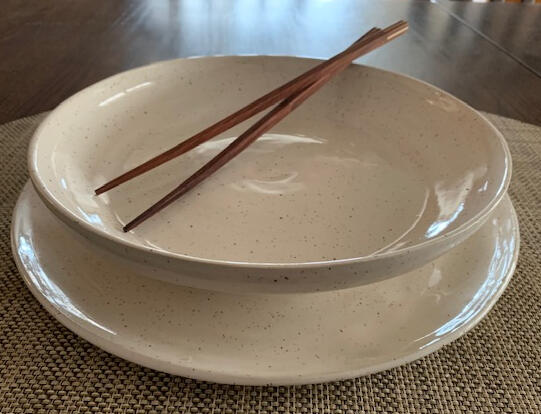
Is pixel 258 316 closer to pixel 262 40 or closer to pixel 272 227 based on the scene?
pixel 272 227

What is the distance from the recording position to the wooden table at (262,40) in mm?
981

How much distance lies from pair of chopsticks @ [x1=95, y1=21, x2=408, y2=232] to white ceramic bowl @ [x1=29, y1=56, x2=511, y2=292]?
0.5 inches

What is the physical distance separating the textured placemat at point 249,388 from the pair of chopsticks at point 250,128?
5.3 inches

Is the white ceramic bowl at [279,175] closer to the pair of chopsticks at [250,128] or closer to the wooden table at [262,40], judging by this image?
the pair of chopsticks at [250,128]

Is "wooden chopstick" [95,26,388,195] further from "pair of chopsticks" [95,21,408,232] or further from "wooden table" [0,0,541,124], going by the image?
"wooden table" [0,0,541,124]

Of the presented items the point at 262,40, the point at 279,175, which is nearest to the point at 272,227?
the point at 279,175

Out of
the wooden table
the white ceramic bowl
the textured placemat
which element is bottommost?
the wooden table

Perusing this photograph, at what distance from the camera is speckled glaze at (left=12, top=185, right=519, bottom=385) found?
43 centimetres

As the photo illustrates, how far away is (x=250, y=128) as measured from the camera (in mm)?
693

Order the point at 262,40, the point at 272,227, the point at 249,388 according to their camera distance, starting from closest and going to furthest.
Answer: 1. the point at 249,388
2. the point at 272,227
3. the point at 262,40

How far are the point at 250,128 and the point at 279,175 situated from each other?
65 millimetres

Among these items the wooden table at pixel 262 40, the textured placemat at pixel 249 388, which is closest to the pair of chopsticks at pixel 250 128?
the textured placemat at pixel 249 388

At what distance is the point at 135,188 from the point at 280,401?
30cm

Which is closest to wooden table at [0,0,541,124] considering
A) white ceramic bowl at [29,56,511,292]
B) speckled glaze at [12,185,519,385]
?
white ceramic bowl at [29,56,511,292]
